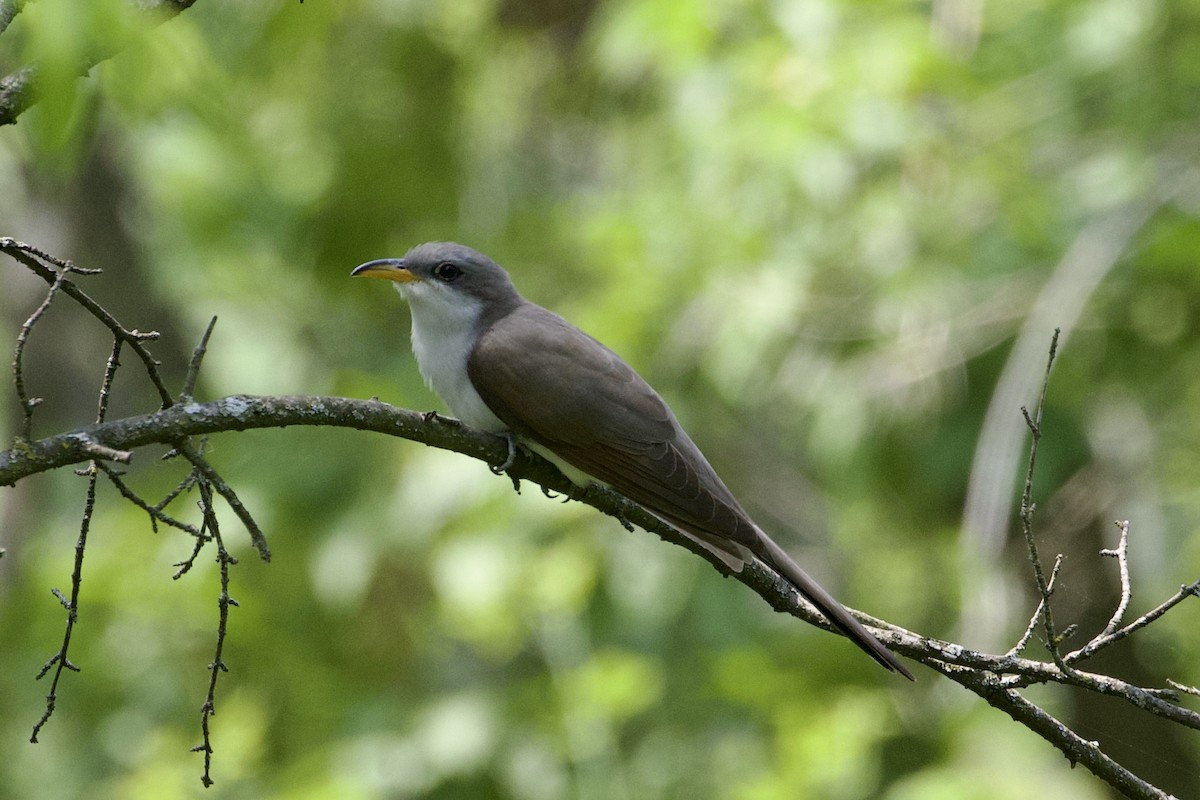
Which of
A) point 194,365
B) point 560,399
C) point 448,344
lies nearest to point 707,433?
point 448,344

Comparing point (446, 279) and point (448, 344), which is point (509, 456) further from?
point (446, 279)

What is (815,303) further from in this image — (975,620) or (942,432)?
(975,620)

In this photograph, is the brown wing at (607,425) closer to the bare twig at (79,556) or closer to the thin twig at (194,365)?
the thin twig at (194,365)

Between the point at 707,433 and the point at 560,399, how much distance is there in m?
4.23

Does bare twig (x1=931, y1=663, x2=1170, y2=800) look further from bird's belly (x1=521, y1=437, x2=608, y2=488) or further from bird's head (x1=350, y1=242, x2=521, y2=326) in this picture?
bird's head (x1=350, y1=242, x2=521, y2=326)

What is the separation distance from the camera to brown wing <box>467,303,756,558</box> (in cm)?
368

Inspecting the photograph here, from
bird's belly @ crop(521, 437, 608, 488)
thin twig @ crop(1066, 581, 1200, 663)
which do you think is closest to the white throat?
bird's belly @ crop(521, 437, 608, 488)

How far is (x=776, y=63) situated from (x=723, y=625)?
343 centimetres

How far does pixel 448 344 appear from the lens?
4.47 m

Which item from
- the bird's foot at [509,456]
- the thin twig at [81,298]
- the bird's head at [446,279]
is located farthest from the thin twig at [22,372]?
the bird's head at [446,279]

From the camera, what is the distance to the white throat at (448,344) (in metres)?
4.18

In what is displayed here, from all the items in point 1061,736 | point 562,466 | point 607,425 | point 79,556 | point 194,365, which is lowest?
point 79,556

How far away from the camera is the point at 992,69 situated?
845 centimetres

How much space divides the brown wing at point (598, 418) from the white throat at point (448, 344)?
53 millimetres
